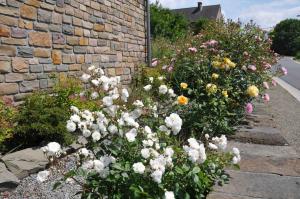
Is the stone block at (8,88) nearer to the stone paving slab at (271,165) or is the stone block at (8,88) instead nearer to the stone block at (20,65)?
the stone block at (20,65)

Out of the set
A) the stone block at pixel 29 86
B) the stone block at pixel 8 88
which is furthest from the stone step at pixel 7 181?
the stone block at pixel 29 86

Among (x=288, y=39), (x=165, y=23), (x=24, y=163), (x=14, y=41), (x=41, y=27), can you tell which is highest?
(x=288, y=39)

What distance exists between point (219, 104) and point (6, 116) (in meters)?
2.65

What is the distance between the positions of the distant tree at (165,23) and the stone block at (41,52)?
39.6ft

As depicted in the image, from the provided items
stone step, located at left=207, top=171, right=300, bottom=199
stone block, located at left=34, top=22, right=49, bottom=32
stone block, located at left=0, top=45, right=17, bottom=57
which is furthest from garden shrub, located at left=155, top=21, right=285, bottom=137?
stone block, located at left=0, top=45, right=17, bottom=57

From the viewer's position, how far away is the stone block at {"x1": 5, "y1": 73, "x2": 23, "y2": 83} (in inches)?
195

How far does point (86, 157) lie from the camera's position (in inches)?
92.7

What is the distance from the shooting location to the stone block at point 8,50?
4.86 m

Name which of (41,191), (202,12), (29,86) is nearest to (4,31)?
(29,86)

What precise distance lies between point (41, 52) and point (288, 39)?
5501 cm

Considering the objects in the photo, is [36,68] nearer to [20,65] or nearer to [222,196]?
[20,65]

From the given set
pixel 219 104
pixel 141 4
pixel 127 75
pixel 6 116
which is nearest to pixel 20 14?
pixel 6 116

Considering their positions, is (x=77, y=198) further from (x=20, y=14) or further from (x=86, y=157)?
(x=20, y=14)

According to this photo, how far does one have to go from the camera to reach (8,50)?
4961 mm
